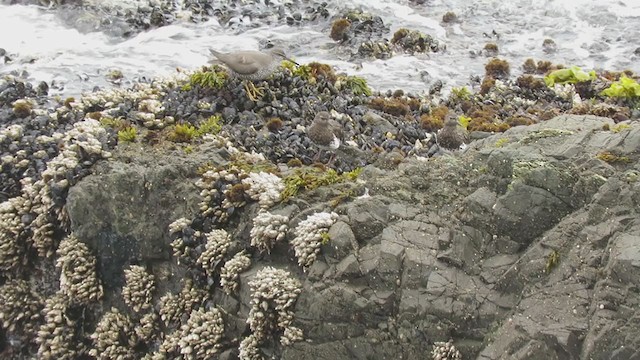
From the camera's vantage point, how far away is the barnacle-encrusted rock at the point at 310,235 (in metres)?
8.07

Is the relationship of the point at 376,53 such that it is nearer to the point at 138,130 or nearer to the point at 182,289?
the point at 138,130

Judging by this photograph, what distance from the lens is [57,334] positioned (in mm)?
9633

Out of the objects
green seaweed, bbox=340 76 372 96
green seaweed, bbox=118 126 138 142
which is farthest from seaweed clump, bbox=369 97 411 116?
green seaweed, bbox=118 126 138 142

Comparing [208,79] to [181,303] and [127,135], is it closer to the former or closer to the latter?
[127,135]

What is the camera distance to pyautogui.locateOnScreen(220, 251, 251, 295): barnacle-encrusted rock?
852 centimetres

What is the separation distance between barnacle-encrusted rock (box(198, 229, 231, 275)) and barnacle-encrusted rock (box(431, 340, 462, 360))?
324 centimetres

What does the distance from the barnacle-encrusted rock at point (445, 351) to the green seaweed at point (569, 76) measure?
913 centimetres

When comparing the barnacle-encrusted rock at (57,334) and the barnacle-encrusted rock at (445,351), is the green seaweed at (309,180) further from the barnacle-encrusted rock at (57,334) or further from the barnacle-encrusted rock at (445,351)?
the barnacle-encrusted rock at (57,334)

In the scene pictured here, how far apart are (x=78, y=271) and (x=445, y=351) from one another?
5512mm

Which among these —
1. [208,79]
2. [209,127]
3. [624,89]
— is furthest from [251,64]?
[624,89]

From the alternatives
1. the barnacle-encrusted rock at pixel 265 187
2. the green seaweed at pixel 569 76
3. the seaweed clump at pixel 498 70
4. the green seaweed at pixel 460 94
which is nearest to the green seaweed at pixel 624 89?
the green seaweed at pixel 569 76

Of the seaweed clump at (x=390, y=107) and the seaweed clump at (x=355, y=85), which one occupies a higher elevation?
the seaweed clump at (x=355, y=85)

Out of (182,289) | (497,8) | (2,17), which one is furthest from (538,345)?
(2,17)

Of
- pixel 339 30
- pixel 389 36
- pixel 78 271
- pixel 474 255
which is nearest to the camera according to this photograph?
pixel 474 255
